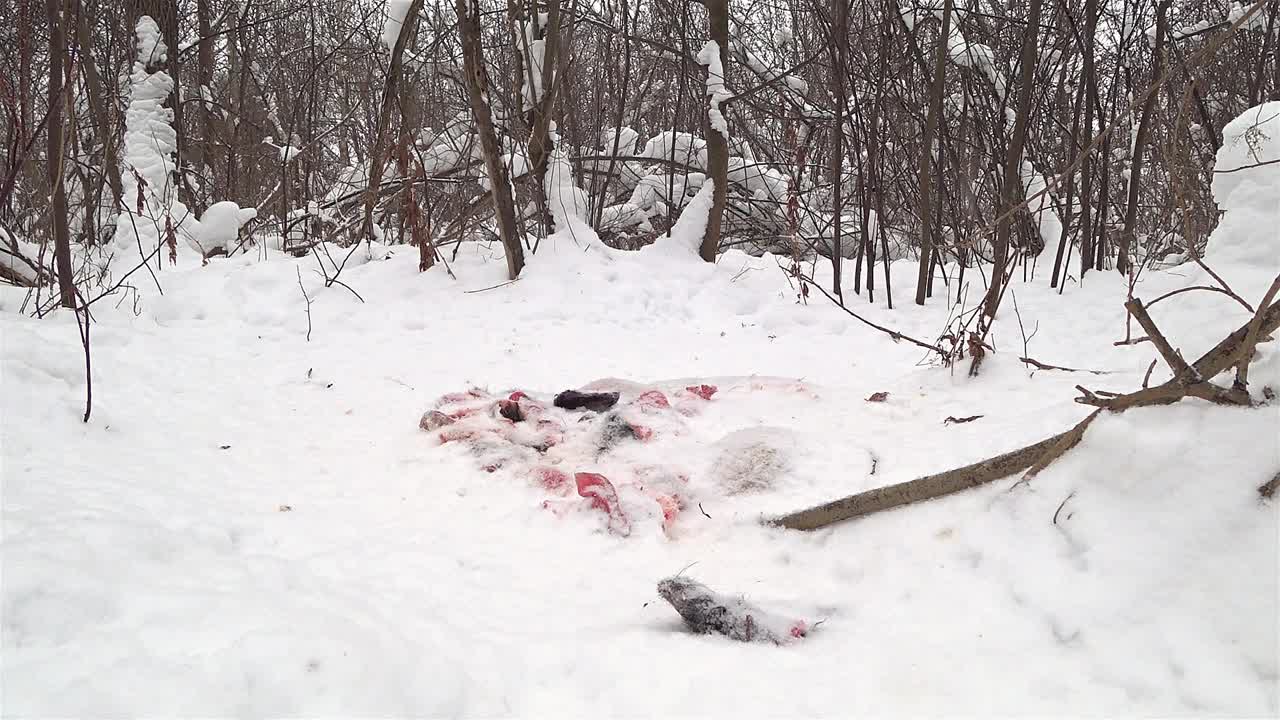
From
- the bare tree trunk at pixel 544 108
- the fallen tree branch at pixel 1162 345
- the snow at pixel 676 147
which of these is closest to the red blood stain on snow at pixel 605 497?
the fallen tree branch at pixel 1162 345

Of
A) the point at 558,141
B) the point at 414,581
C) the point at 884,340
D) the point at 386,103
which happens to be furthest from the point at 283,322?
the point at 884,340

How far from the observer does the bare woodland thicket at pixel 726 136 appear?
4375 mm

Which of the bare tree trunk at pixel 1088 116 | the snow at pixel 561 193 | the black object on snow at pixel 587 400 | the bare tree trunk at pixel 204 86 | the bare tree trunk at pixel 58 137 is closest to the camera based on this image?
the black object on snow at pixel 587 400

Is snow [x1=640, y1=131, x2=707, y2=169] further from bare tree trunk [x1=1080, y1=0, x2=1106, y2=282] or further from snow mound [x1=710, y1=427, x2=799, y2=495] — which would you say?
snow mound [x1=710, y1=427, x2=799, y2=495]

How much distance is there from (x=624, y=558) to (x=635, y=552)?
0.04 meters

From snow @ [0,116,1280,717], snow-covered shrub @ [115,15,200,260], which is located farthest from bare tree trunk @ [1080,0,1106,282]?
snow-covered shrub @ [115,15,200,260]

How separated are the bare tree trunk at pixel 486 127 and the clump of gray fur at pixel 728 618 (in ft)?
12.1

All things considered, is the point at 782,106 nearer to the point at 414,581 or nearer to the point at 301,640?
the point at 414,581

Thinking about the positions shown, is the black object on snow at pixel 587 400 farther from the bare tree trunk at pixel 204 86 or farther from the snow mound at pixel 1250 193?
the bare tree trunk at pixel 204 86

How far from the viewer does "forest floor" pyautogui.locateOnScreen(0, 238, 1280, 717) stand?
1.25 meters

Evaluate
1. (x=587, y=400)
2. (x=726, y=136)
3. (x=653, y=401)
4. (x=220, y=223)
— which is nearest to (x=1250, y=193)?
(x=653, y=401)

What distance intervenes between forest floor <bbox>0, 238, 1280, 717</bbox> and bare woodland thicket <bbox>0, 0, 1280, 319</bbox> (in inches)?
33.6

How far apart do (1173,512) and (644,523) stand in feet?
3.92

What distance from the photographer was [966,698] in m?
1.31
